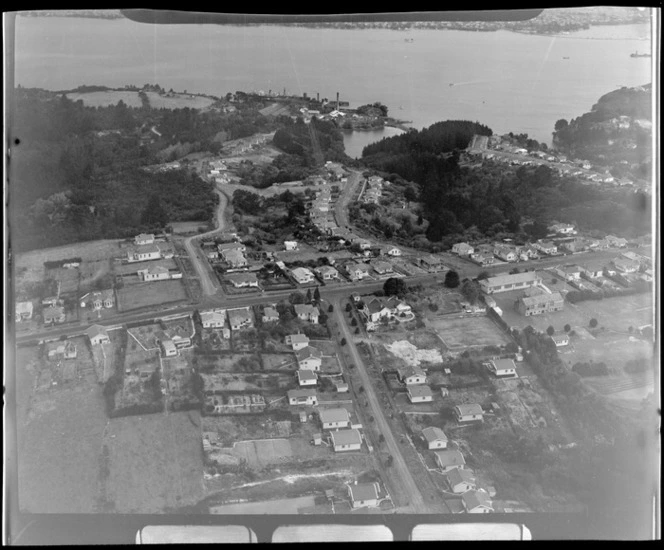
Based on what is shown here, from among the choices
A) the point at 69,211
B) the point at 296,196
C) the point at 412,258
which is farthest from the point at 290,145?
the point at 69,211

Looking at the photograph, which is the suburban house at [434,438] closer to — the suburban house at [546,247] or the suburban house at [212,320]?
the suburban house at [212,320]

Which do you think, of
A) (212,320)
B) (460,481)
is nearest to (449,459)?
(460,481)

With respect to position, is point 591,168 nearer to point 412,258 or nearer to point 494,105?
point 494,105

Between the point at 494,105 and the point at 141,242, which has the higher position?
the point at 494,105

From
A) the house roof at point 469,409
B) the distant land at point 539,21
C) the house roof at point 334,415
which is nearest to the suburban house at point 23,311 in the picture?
the distant land at point 539,21

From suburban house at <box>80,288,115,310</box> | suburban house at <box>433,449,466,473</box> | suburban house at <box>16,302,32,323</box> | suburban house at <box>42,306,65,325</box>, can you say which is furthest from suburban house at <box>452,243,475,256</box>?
suburban house at <box>16,302,32,323</box>

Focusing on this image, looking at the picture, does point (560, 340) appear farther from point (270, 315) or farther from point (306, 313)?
point (270, 315)

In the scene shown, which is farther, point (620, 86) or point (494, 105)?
point (494, 105)
